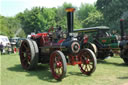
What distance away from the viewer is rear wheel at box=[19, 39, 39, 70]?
6.17 m

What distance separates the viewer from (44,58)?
6656mm

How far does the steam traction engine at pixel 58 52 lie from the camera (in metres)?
5.27

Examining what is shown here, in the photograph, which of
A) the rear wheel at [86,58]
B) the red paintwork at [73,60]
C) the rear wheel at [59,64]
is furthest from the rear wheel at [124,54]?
the rear wheel at [59,64]

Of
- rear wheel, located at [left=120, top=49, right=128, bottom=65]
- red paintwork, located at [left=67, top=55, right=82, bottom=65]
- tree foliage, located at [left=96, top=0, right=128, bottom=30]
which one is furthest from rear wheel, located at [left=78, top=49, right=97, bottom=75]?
tree foliage, located at [left=96, top=0, right=128, bottom=30]

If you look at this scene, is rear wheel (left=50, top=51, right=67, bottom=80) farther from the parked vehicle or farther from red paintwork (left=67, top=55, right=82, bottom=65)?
the parked vehicle

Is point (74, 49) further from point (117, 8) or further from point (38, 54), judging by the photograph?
point (117, 8)

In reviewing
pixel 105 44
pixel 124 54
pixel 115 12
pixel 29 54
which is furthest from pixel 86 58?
pixel 115 12

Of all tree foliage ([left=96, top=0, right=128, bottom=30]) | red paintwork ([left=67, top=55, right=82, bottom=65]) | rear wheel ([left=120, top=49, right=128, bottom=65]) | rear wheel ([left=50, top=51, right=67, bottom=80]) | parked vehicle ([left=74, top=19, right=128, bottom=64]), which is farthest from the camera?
tree foliage ([left=96, top=0, right=128, bottom=30])

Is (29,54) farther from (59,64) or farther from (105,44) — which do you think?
(105,44)

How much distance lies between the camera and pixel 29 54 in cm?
655

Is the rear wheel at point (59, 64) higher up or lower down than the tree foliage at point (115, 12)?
lower down

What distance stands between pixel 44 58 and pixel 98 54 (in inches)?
175

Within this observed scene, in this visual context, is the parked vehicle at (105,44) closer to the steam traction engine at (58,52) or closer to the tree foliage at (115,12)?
the steam traction engine at (58,52)

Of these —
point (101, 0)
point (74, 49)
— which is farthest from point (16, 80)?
point (101, 0)
